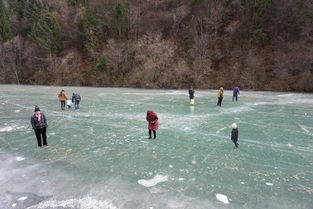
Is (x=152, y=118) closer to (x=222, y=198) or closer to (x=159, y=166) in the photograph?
(x=159, y=166)

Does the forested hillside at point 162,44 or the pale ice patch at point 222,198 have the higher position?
the forested hillside at point 162,44

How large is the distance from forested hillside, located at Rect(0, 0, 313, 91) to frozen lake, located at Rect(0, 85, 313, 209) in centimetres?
2230

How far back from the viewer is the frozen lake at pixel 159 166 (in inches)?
185

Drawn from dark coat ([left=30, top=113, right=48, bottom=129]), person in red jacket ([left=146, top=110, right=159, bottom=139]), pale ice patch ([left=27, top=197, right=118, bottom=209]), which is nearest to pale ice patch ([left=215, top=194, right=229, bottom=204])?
pale ice patch ([left=27, top=197, right=118, bottom=209])

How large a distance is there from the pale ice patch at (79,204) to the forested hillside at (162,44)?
94.4 ft

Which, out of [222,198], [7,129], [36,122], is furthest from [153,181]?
[7,129]

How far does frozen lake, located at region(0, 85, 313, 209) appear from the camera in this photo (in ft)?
15.4

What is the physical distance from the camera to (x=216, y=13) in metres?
37.7

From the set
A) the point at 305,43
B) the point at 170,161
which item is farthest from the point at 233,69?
the point at 170,161

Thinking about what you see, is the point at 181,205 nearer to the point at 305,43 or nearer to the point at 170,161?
the point at 170,161

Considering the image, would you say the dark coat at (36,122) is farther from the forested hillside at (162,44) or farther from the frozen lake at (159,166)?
the forested hillside at (162,44)

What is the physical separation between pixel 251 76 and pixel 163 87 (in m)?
13.0

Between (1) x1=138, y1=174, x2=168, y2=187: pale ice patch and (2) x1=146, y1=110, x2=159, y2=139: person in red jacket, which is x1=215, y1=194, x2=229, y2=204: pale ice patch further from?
(2) x1=146, y1=110, x2=159, y2=139: person in red jacket

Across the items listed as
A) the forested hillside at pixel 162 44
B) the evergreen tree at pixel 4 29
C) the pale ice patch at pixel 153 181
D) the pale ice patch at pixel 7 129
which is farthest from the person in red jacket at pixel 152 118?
the evergreen tree at pixel 4 29
